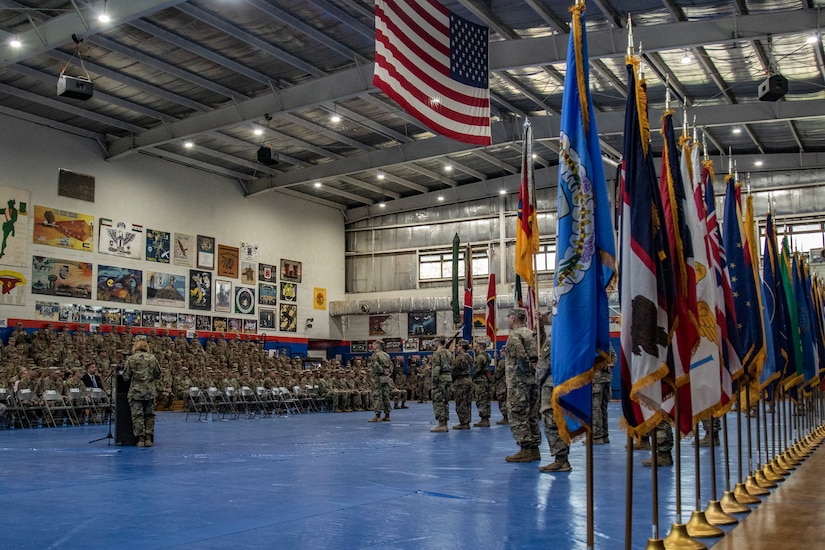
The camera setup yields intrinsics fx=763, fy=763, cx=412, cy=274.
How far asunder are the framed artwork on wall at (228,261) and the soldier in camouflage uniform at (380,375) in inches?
553

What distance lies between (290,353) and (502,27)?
746 inches

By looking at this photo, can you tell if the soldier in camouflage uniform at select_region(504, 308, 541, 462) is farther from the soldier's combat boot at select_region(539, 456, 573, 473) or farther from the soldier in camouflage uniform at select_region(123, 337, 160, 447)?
the soldier in camouflage uniform at select_region(123, 337, 160, 447)

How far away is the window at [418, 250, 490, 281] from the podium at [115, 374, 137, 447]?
23645 millimetres

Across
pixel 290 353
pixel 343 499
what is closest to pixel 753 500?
pixel 343 499

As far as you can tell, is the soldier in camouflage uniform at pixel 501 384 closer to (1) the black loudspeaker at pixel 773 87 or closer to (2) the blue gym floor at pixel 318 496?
(2) the blue gym floor at pixel 318 496

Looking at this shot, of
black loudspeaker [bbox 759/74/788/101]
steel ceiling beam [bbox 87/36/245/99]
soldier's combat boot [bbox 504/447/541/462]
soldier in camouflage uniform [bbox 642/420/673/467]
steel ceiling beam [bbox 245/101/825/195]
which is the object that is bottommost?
soldier's combat boot [bbox 504/447/541/462]

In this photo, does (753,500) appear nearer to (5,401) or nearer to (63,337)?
(5,401)

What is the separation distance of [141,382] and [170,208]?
61.1 feet

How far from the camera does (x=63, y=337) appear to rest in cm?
2258

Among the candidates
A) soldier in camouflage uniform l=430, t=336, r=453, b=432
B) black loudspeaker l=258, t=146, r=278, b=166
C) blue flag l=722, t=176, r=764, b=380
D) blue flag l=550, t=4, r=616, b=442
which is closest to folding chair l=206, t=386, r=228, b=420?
black loudspeaker l=258, t=146, r=278, b=166

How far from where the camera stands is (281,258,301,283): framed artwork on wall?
3359 cm

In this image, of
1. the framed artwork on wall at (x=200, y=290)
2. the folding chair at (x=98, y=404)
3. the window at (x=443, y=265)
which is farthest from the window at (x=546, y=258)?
the folding chair at (x=98, y=404)

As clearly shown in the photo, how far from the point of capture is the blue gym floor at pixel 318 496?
16.0ft

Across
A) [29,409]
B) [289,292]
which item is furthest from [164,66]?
[289,292]
